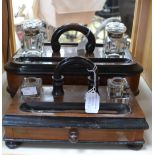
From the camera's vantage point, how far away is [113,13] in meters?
1.22

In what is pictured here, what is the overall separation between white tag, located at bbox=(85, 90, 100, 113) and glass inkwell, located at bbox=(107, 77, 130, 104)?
5 cm

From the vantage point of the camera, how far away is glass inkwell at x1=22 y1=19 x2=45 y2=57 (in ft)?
2.48

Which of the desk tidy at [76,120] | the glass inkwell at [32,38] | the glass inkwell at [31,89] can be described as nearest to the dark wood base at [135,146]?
the desk tidy at [76,120]

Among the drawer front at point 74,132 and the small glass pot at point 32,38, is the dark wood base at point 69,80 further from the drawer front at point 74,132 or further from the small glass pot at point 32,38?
the drawer front at point 74,132

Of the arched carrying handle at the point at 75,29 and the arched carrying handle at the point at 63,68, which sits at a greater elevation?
the arched carrying handle at the point at 75,29

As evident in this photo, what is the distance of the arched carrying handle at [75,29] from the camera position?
2.46ft

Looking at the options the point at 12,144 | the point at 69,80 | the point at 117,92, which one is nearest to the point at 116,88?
the point at 117,92

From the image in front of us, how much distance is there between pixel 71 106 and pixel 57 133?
7 centimetres

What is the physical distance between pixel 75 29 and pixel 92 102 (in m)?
0.24

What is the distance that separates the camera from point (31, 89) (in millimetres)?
660

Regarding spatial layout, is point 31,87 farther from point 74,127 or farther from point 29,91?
point 74,127

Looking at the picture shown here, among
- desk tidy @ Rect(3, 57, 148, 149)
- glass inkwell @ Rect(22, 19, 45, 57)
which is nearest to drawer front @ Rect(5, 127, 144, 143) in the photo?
desk tidy @ Rect(3, 57, 148, 149)

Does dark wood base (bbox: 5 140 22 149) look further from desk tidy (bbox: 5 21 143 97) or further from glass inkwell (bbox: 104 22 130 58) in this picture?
glass inkwell (bbox: 104 22 130 58)

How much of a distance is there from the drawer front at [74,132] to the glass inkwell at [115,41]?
26cm
